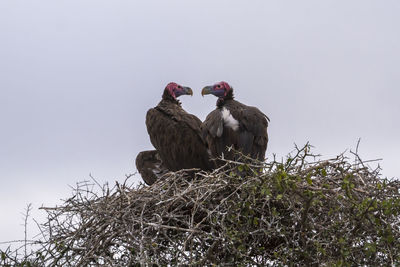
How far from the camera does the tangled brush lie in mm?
5734

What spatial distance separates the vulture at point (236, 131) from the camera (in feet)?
26.4

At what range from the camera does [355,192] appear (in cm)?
604

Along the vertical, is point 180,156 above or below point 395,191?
above

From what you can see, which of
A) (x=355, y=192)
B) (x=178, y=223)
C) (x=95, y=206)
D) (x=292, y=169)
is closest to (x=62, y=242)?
(x=95, y=206)

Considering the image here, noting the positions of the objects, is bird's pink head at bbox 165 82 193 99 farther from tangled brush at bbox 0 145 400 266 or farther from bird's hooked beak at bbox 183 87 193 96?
tangled brush at bbox 0 145 400 266

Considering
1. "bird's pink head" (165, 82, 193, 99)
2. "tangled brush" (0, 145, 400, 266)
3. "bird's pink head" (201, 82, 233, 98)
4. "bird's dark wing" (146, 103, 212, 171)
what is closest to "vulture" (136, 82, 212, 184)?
"bird's dark wing" (146, 103, 212, 171)

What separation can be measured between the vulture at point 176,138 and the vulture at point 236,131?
614 mm

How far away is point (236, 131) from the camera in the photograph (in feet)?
26.3

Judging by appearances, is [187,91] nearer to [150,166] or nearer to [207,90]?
[207,90]

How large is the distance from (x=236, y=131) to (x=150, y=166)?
2.14 m

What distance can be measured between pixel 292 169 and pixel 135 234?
1525 mm

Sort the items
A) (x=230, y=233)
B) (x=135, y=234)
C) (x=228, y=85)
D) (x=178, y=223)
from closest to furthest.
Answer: (x=230, y=233)
(x=135, y=234)
(x=178, y=223)
(x=228, y=85)

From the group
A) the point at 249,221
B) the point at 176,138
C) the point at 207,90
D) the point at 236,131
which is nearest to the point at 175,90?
the point at 207,90

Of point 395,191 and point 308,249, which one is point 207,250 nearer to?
point 308,249
